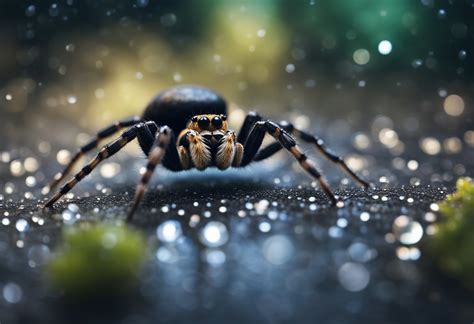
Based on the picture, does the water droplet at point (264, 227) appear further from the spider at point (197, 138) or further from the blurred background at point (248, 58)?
the blurred background at point (248, 58)

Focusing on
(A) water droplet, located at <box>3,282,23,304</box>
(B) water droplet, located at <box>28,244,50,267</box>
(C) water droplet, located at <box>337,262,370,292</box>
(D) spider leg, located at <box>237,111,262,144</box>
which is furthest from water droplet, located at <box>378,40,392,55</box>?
(A) water droplet, located at <box>3,282,23,304</box>

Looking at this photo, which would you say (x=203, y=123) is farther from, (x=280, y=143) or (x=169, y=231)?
(x=169, y=231)

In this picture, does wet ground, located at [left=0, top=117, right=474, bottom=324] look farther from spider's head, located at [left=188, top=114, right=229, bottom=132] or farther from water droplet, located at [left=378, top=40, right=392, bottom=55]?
water droplet, located at [left=378, top=40, right=392, bottom=55]

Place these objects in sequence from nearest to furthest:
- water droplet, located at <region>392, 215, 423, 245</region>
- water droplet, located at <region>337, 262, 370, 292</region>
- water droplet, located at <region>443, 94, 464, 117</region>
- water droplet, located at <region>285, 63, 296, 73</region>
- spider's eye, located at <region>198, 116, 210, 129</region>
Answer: water droplet, located at <region>337, 262, 370, 292</region>
water droplet, located at <region>392, 215, 423, 245</region>
spider's eye, located at <region>198, 116, 210, 129</region>
water droplet, located at <region>443, 94, 464, 117</region>
water droplet, located at <region>285, 63, 296, 73</region>

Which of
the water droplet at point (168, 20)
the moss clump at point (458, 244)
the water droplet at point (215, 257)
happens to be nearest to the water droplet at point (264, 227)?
the water droplet at point (215, 257)

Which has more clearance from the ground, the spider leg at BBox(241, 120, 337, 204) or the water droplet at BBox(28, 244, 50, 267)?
the spider leg at BBox(241, 120, 337, 204)

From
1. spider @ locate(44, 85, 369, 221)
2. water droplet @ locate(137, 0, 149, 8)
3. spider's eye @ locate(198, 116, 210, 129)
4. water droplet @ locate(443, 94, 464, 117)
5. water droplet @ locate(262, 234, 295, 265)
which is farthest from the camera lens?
water droplet @ locate(443, 94, 464, 117)

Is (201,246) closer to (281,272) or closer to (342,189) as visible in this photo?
(281,272)
